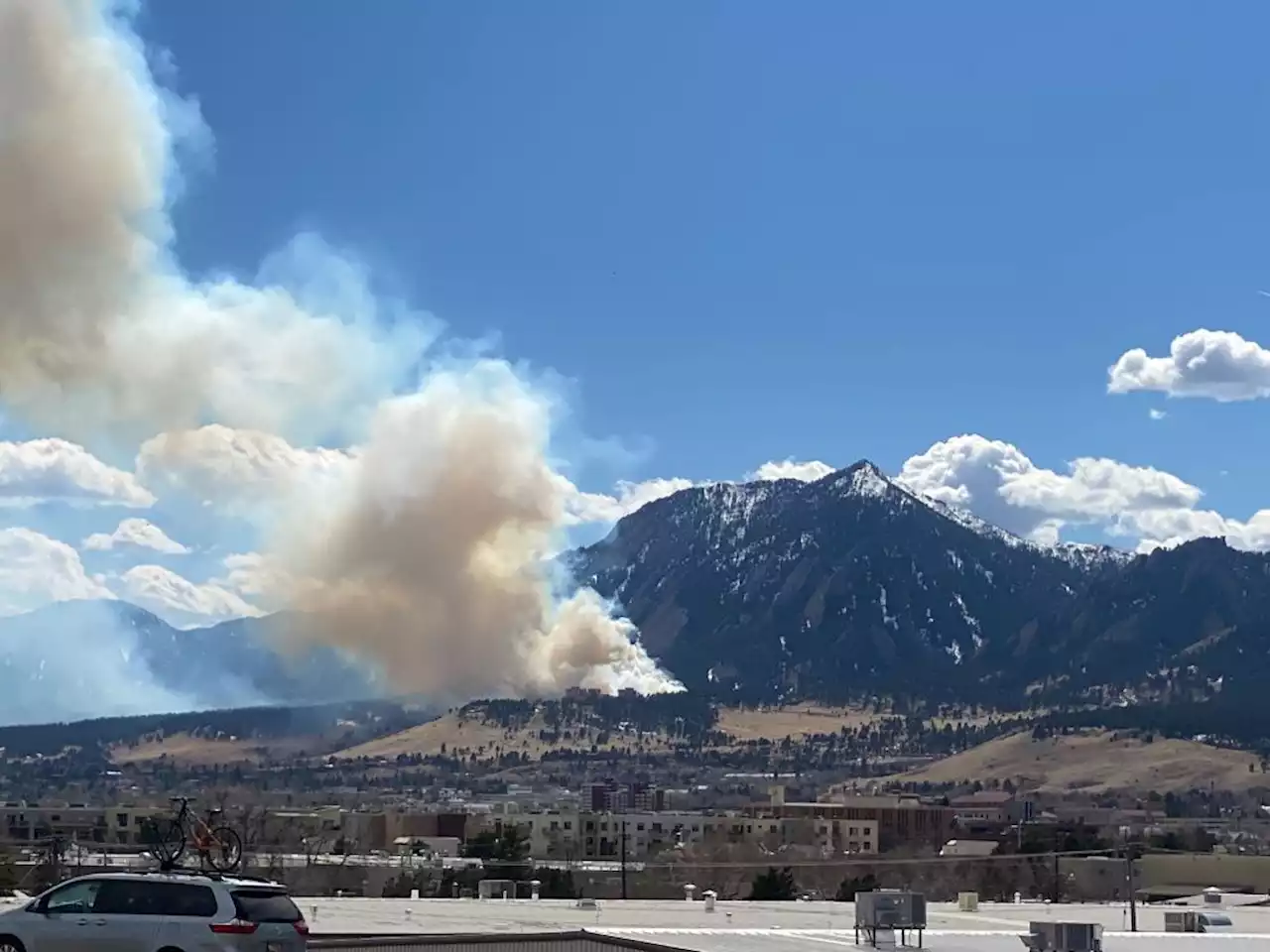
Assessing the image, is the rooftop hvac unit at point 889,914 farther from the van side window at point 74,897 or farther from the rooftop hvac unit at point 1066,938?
the van side window at point 74,897

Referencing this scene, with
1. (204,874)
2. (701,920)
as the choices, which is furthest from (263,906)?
(701,920)

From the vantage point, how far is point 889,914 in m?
53.0

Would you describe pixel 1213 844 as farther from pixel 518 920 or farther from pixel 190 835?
pixel 190 835

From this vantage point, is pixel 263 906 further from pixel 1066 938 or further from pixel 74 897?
pixel 1066 938

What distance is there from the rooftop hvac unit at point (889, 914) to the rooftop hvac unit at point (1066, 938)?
20.8 ft

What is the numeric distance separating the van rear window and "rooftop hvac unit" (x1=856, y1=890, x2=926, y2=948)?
72.6ft

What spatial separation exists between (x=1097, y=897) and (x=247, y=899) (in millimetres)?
88070

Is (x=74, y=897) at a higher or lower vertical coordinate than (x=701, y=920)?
higher

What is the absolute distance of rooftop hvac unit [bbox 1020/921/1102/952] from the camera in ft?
149

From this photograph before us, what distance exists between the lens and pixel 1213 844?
614 feet

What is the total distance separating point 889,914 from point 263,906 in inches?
929

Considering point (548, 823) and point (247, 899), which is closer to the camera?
point (247, 899)

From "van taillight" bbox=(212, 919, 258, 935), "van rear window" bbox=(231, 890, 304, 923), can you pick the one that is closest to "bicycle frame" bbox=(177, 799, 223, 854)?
"van rear window" bbox=(231, 890, 304, 923)

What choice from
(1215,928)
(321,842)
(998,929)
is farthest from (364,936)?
(321,842)
